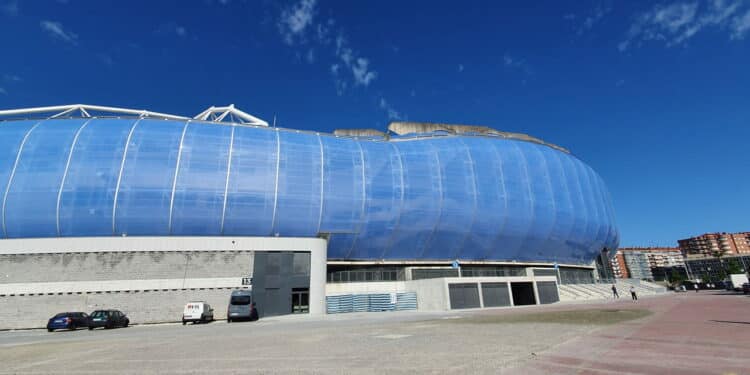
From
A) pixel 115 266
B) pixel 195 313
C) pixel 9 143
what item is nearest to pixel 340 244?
pixel 195 313

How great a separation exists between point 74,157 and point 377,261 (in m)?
34.4

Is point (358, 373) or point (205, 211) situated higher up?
point (205, 211)

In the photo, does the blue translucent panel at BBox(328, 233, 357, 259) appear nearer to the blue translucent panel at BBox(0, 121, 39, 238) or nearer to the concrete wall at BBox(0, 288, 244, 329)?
the concrete wall at BBox(0, 288, 244, 329)

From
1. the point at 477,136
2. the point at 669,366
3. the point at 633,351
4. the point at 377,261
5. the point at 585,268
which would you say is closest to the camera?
the point at 669,366

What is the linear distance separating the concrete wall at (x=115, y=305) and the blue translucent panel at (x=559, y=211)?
4613 centimetres

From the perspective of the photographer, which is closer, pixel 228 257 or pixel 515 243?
pixel 228 257

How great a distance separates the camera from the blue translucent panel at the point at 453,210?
45.8m

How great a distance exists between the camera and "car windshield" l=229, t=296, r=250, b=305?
2945 cm

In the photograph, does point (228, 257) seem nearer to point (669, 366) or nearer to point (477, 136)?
point (669, 366)

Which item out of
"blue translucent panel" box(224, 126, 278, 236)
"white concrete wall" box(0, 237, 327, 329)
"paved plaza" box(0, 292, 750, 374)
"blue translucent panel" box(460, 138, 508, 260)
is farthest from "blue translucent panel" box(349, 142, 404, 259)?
"paved plaza" box(0, 292, 750, 374)

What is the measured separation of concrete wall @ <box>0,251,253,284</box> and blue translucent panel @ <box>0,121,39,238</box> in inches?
256

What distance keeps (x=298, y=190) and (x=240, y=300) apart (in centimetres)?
1406

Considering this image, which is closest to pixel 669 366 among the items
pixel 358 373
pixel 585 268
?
pixel 358 373

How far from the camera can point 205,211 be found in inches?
1433
